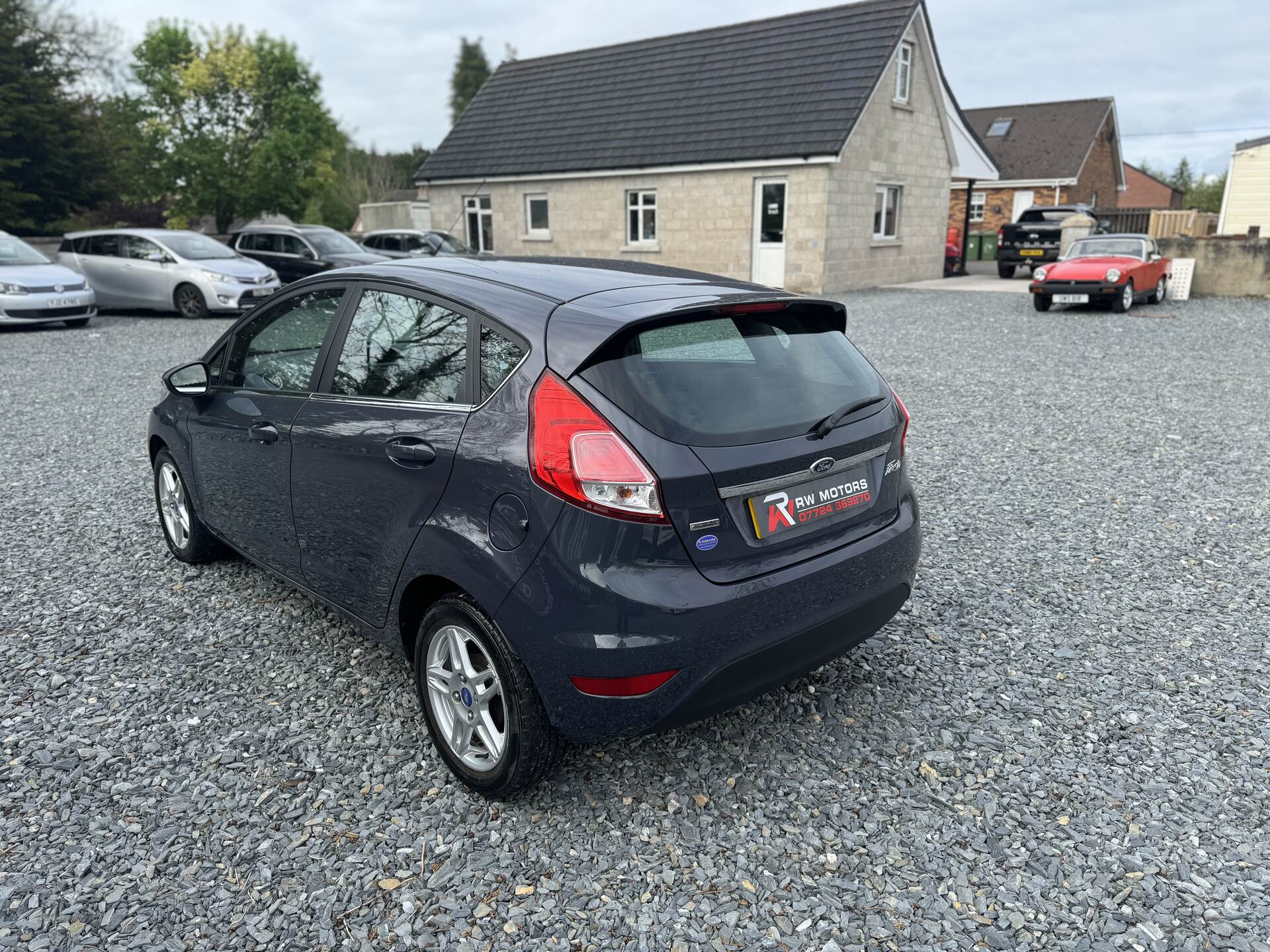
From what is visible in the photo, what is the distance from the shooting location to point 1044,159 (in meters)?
39.8

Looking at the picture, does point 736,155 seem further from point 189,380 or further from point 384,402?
point 384,402

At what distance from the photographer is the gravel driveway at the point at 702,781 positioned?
8.18 ft

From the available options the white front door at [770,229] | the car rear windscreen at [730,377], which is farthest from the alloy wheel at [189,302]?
the car rear windscreen at [730,377]

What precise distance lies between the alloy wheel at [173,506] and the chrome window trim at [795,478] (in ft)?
11.0

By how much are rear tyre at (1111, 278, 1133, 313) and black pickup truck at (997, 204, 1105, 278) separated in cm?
887

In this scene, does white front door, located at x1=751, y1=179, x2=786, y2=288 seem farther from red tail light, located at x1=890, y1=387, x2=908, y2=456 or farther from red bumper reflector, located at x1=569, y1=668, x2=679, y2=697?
red bumper reflector, located at x1=569, y1=668, x2=679, y2=697

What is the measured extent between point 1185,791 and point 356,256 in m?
19.6

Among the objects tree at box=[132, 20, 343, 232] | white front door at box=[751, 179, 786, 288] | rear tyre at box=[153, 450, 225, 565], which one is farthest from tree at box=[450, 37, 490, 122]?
rear tyre at box=[153, 450, 225, 565]

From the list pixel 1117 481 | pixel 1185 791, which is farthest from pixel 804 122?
pixel 1185 791

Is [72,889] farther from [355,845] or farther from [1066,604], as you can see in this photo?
[1066,604]

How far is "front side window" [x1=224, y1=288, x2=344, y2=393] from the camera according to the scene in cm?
367

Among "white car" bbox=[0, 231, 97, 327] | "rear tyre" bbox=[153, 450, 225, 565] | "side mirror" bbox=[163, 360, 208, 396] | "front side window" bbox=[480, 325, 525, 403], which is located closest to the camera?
"front side window" bbox=[480, 325, 525, 403]

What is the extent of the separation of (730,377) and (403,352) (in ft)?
3.93

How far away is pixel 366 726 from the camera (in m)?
3.40
